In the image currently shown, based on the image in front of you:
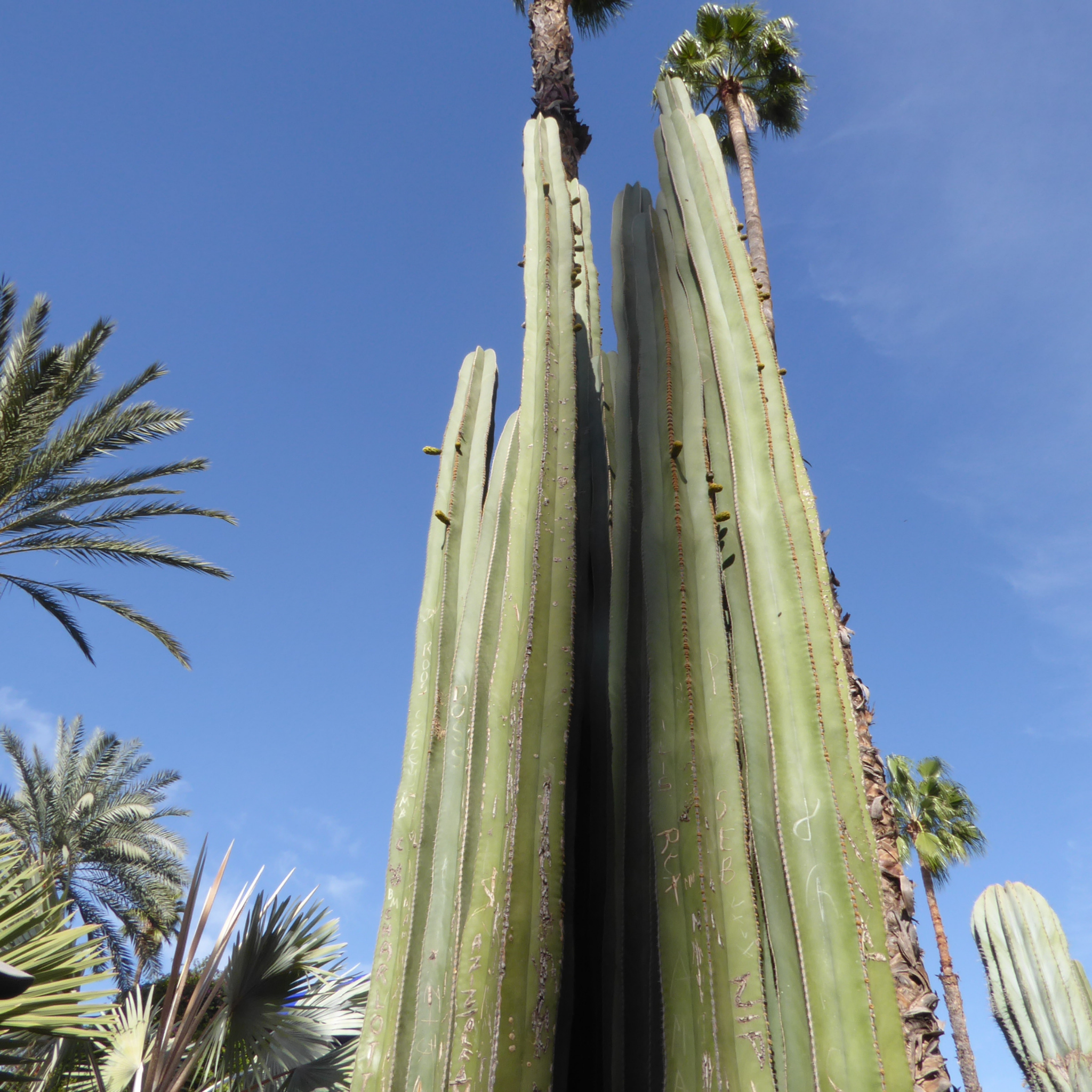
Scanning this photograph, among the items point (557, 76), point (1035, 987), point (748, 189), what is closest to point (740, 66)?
point (748, 189)

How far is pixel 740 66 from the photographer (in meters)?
Answer: 10.0

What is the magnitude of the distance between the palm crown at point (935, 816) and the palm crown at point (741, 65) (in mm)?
12245

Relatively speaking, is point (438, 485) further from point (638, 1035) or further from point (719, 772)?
point (638, 1035)

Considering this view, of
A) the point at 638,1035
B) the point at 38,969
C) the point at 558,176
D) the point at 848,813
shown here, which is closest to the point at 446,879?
the point at 638,1035

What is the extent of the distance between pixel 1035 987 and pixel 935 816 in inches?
383

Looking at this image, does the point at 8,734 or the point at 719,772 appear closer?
the point at 719,772

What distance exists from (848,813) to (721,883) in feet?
0.84

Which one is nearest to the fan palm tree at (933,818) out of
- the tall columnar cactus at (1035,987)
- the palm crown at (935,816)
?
the palm crown at (935,816)

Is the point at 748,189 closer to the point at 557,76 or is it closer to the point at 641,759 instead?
the point at 557,76

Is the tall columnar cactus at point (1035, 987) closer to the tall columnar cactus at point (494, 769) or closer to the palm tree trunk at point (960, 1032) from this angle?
the palm tree trunk at point (960, 1032)

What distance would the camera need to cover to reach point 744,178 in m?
8.01

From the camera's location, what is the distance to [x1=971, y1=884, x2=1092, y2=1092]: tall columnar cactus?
7445mm

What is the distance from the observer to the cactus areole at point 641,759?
1.41 m

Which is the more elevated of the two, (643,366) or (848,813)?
(643,366)
